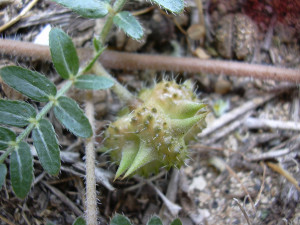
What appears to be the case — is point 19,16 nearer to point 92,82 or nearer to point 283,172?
point 92,82

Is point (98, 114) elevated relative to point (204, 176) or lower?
elevated

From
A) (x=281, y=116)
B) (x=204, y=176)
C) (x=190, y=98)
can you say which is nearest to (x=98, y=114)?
(x=190, y=98)

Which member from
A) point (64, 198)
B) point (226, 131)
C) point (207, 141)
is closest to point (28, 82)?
point (64, 198)

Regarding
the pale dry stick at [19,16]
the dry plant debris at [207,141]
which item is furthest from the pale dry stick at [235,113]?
the pale dry stick at [19,16]

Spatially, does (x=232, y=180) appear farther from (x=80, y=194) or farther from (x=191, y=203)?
(x=80, y=194)

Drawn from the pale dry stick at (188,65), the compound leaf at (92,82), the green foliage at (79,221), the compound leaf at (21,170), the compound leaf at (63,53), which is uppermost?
the compound leaf at (63,53)

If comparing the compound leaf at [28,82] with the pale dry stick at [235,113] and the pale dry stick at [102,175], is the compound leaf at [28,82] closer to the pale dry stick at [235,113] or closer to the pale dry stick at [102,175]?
the pale dry stick at [102,175]
